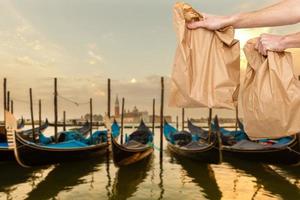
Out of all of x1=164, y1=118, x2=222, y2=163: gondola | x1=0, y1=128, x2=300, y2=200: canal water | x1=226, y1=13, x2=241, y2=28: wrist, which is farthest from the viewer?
x1=164, y1=118, x2=222, y2=163: gondola

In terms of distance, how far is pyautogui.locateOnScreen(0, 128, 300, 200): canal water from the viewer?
905 cm

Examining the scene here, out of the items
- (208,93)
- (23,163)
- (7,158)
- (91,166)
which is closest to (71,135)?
(91,166)

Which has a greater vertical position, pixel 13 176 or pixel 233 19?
pixel 233 19

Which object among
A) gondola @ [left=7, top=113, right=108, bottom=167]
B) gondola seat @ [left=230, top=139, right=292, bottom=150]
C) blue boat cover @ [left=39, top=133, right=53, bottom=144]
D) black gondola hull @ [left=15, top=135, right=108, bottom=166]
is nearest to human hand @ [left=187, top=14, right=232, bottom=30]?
gondola @ [left=7, top=113, right=108, bottom=167]

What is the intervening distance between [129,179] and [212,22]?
1005 centimetres

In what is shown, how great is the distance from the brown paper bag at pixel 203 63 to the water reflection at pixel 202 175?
7.90 m

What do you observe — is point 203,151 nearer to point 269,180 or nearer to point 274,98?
point 269,180

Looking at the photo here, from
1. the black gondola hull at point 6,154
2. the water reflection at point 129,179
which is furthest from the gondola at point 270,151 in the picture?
the black gondola hull at point 6,154

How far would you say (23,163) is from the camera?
1031 centimetres

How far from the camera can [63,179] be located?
427 inches

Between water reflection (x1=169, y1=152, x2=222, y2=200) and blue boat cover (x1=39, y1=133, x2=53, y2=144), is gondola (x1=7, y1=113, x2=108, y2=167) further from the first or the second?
water reflection (x1=169, y1=152, x2=222, y2=200)

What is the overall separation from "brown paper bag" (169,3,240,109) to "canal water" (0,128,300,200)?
782 centimetres

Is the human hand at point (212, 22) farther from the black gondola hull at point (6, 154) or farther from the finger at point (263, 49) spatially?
the black gondola hull at point (6, 154)

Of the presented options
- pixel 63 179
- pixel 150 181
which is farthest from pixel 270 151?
pixel 63 179
